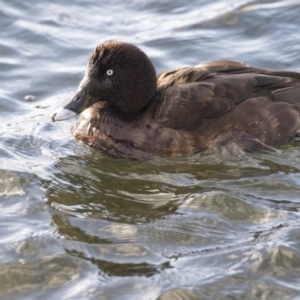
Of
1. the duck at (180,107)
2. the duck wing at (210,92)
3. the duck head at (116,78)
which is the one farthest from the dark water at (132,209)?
the duck head at (116,78)

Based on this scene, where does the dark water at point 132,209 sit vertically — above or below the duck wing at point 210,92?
below

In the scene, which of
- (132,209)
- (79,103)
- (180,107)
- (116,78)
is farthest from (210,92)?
(132,209)

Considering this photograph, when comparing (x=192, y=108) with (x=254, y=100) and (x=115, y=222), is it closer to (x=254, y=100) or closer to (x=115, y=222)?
(x=254, y=100)

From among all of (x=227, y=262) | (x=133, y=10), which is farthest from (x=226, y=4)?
(x=227, y=262)

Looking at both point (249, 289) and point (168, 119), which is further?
point (168, 119)

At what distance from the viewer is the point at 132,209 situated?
6008 mm

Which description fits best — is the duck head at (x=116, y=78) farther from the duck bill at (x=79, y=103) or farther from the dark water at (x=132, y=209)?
the dark water at (x=132, y=209)

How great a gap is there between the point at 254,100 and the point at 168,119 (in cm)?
75

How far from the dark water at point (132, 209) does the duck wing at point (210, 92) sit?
355 mm

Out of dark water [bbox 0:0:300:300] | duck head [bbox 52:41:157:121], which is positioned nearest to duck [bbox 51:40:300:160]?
duck head [bbox 52:41:157:121]

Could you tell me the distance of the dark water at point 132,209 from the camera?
5.04 m

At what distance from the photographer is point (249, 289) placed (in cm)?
491

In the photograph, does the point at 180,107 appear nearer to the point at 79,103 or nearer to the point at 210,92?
the point at 210,92

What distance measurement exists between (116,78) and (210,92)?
32.0 inches
